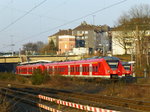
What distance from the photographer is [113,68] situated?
30.3 m

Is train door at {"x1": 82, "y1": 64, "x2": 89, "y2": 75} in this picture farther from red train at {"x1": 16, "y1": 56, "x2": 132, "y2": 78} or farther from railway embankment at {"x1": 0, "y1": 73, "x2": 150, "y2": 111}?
railway embankment at {"x1": 0, "y1": 73, "x2": 150, "y2": 111}

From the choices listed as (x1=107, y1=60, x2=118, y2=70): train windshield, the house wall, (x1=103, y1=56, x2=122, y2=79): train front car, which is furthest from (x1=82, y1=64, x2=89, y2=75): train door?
the house wall

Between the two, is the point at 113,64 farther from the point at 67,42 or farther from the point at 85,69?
the point at 67,42

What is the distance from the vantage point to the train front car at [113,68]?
29938 mm

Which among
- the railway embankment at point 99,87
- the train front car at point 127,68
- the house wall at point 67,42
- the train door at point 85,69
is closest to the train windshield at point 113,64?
the railway embankment at point 99,87

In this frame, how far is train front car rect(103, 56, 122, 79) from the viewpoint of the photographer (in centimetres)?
2994

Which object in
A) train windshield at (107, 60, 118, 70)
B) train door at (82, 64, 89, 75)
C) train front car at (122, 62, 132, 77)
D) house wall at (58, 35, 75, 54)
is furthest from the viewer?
house wall at (58, 35, 75, 54)

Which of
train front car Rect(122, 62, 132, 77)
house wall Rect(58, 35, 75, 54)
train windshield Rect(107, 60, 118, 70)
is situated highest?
house wall Rect(58, 35, 75, 54)

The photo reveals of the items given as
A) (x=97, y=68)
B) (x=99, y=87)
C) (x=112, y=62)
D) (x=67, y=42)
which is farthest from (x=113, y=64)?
(x=67, y=42)

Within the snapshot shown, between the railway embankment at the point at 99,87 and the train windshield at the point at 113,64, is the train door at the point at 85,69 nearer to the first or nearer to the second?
the railway embankment at the point at 99,87

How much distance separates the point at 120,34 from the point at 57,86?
45341mm

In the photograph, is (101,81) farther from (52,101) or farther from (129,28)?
(129,28)

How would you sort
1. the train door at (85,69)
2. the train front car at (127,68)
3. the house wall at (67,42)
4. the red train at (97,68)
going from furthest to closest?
the house wall at (67,42)
the train front car at (127,68)
the train door at (85,69)
the red train at (97,68)

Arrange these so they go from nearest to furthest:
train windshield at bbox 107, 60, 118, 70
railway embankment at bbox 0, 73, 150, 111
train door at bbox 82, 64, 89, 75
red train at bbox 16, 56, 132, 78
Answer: railway embankment at bbox 0, 73, 150, 111 → red train at bbox 16, 56, 132, 78 → train windshield at bbox 107, 60, 118, 70 → train door at bbox 82, 64, 89, 75
